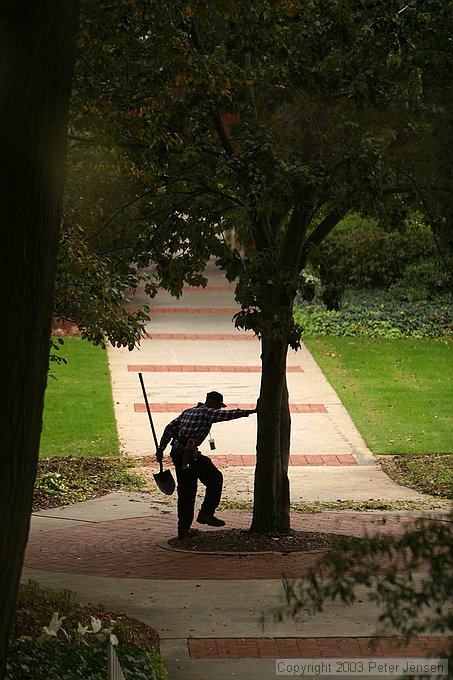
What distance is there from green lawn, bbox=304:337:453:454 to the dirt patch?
245 inches

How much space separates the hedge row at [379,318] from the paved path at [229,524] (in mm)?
1692

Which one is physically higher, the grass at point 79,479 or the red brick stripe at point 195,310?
the red brick stripe at point 195,310

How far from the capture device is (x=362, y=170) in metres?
11.3

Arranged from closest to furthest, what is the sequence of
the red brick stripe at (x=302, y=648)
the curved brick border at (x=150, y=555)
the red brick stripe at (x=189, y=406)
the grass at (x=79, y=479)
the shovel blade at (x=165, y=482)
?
the red brick stripe at (x=302, y=648) → the curved brick border at (x=150, y=555) → the shovel blade at (x=165, y=482) → the grass at (x=79, y=479) → the red brick stripe at (x=189, y=406)

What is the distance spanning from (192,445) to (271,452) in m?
1.15

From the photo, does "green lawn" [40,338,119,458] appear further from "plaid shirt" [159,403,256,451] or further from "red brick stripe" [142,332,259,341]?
"plaid shirt" [159,403,256,451]

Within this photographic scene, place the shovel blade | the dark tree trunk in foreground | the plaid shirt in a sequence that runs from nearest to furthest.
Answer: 1. the dark tree trunk in foreground
2. the plaid shirt
3. the shovel blade

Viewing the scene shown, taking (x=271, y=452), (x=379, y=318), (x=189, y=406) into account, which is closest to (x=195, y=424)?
(x=271, y=452)

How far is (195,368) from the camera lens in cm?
2528

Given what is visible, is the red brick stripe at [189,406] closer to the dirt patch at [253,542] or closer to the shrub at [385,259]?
the dirt patch at [253,542]

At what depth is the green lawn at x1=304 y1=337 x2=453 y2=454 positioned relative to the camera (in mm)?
19891

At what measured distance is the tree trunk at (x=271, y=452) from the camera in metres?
12.8

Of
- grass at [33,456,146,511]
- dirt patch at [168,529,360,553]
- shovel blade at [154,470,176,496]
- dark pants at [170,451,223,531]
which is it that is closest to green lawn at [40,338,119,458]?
grass at [33,456,146,511]

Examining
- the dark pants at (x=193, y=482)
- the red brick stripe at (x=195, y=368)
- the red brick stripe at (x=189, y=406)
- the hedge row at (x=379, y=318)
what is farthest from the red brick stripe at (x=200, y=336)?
the dark pants at (x=193, y=482)
